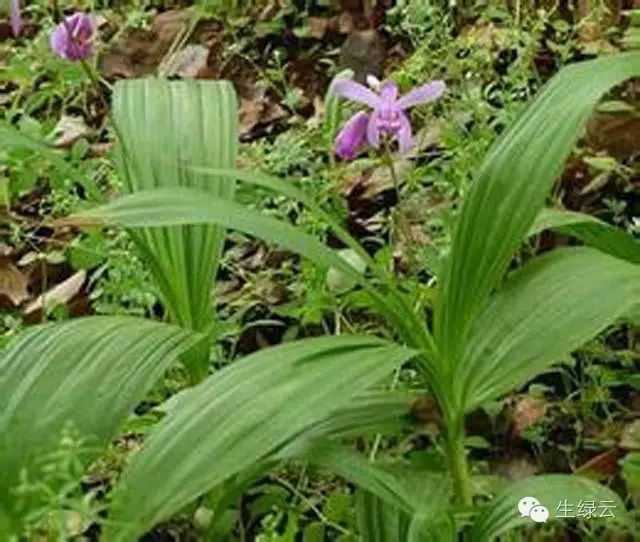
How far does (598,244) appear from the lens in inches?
65.1

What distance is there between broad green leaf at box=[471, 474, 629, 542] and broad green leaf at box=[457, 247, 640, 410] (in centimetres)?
10

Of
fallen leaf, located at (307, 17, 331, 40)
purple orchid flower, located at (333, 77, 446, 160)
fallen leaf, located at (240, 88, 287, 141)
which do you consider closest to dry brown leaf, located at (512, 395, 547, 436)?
purple orchid flower, located at (333, 77, 446, 160)

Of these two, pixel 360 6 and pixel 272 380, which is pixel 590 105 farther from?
pixel 360 6

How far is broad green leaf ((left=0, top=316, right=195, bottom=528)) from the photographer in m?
1.35

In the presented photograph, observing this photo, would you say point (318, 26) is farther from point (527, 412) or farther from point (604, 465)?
point (604, 465)

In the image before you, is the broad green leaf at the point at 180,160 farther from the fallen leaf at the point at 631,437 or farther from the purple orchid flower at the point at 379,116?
the fallen leaf at the point at 631,437

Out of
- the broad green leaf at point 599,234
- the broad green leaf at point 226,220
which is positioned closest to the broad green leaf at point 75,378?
the broad green leaf at point 226,220

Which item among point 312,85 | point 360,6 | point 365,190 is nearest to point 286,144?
point 365,190

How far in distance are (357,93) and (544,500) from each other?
0.50 metres

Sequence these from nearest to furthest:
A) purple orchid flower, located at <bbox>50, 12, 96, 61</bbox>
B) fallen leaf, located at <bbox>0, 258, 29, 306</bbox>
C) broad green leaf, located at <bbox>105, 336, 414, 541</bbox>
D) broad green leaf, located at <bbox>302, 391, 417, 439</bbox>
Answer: broad green leaf, located at <bbox>105, 336, 414, 541</bbox>
broad green leaf, located at <bbox>302, 391, 417, 439</bbox>
purple orchid flower, located at <bbox>50, 12, 96, 61</bbox>
fallen leaf, located at <bbox>0, 258, 29, 306</bbox>

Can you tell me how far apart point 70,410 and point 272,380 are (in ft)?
0.58

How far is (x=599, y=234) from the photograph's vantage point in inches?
65.1

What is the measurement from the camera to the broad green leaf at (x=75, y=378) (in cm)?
135

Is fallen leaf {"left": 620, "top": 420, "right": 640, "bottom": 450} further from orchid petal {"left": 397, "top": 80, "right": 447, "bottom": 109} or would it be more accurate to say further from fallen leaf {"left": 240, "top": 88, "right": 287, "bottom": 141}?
fallen leaf {"left": 240, "top": 88, "right": 287, "bottom": 141}
